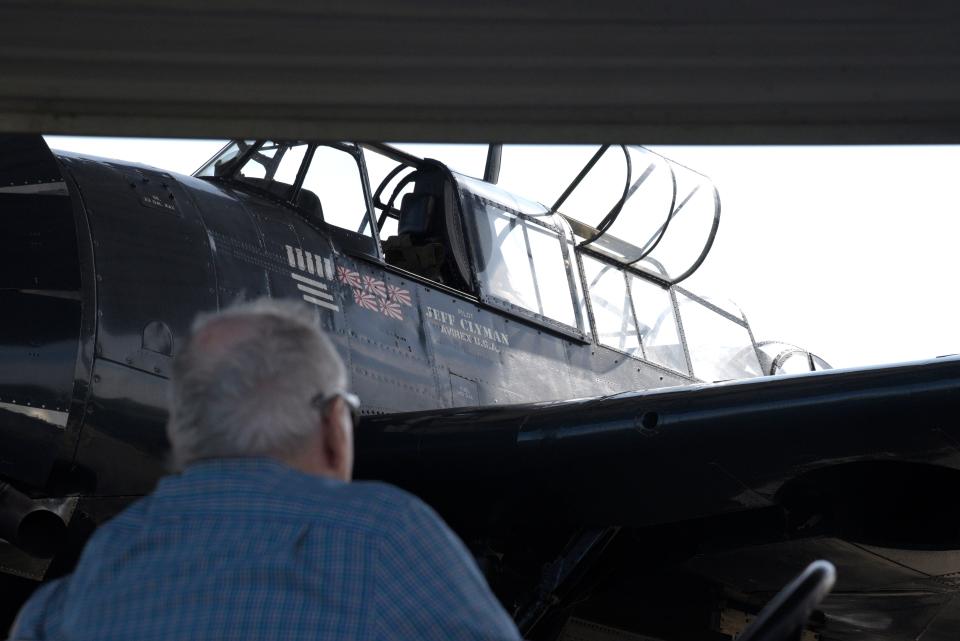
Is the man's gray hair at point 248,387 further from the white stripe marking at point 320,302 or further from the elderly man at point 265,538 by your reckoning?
the white stripe marking at point 320,302

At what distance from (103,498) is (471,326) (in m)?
2.33

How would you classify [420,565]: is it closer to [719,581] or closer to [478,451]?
[478,451]

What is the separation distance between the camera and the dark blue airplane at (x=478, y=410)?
4727 mm

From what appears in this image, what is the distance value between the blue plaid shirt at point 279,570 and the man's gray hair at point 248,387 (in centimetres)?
4

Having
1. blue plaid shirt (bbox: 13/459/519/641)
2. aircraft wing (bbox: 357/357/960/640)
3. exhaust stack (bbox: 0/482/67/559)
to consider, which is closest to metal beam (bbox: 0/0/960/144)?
blue plaid shirt (bbox: 13/459/519/641)

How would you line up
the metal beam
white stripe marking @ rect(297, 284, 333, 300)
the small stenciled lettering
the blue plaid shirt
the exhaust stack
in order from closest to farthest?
1. the blue plaid shirt
2. the metal beam
3. the exhaust stack
4. white stripe marking @ rect(297, 284, 333, 300)
5. the small stenciled lettering

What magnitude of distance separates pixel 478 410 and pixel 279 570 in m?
4.33

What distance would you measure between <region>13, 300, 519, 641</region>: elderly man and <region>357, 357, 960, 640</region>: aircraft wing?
3.61m

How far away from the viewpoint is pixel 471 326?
6.58m

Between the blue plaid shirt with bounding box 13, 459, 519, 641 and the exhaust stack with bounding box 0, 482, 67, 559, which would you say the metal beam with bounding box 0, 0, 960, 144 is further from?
the exhaust stack with bounding box 0, 482, 67, 559

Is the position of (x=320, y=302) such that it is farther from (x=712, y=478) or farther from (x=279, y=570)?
(x=279, y=570)

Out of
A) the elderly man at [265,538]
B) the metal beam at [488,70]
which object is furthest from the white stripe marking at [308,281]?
the elderly man at [265,538]

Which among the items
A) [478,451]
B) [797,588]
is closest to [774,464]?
Answer: [478,451]

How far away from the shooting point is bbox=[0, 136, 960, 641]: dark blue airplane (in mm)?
4727
